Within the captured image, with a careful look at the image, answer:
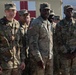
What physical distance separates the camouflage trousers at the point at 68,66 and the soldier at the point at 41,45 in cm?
37

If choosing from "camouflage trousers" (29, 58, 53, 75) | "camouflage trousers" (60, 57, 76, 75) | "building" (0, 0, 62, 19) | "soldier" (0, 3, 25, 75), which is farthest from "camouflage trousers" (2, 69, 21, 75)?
"building" (0, 0, 62, 19)

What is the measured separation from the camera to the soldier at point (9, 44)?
4898 mm

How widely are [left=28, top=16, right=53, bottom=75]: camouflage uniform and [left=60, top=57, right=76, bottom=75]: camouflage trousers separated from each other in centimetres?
37

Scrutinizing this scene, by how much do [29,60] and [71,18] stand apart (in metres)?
0.98

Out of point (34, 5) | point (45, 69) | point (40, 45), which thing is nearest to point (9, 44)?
point (40, 45)

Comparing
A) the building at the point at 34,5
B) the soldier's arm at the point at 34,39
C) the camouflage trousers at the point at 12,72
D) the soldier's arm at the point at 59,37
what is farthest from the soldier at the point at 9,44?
the building at the point at 34,5

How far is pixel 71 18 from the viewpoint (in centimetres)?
557

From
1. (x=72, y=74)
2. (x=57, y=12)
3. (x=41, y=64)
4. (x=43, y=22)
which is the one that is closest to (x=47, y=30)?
(x=43, y=22)

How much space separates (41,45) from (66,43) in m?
0.55

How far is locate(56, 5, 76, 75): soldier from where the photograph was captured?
5.52 meters

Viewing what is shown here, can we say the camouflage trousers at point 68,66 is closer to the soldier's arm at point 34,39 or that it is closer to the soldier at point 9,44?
the soldier's arm at point 34,39

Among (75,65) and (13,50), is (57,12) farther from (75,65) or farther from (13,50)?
(13,50)

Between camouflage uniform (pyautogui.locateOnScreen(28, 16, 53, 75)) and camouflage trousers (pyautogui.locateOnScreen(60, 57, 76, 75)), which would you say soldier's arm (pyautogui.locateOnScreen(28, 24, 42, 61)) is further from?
camouflage trousers (pyautogui.locateOnScreen(60, 57, 76, 75))

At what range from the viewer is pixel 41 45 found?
17.0 ft
